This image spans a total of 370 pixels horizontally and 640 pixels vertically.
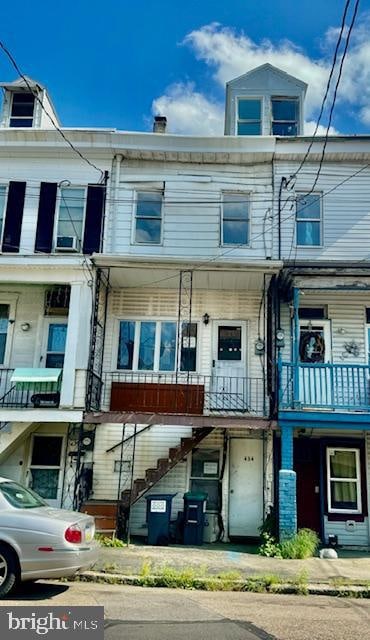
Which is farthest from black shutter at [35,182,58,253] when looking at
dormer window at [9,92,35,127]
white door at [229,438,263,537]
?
white door at [229,438,263,537]

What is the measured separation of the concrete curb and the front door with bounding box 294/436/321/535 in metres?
4.82

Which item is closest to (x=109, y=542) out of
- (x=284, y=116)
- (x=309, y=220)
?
(x=309, y=220)

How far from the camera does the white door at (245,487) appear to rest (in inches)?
503

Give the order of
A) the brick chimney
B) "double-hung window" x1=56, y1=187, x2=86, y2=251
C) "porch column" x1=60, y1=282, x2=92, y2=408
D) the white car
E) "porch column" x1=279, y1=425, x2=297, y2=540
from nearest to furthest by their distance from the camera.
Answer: the white car, "porch column" x1=279, y1=425, x2=297, y2=540, "porch column" x1=60, y1=282, x2=92, y2=408, "double-hung window" x1=56, y1=187, x2=86, y2=251, the brick chimney

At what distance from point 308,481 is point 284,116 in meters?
9.99

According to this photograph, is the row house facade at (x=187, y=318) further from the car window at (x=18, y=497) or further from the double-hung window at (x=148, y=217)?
the car window at (x=18, y=497)

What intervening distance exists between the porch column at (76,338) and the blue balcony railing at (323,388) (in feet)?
14.9

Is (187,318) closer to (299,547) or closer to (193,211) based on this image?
(193,211)

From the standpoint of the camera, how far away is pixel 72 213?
46.9 ft

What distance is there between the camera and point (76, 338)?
12.6 meters

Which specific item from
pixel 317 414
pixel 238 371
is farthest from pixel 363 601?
pixel 238 371

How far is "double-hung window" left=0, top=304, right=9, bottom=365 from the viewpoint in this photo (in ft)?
45.5

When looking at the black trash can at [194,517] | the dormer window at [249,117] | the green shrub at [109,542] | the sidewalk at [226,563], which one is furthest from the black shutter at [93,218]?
the sidewalk at [226,563]

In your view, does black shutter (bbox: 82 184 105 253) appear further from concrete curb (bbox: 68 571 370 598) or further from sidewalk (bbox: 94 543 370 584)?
concrete curb (bbox: 68 571 370 598)
